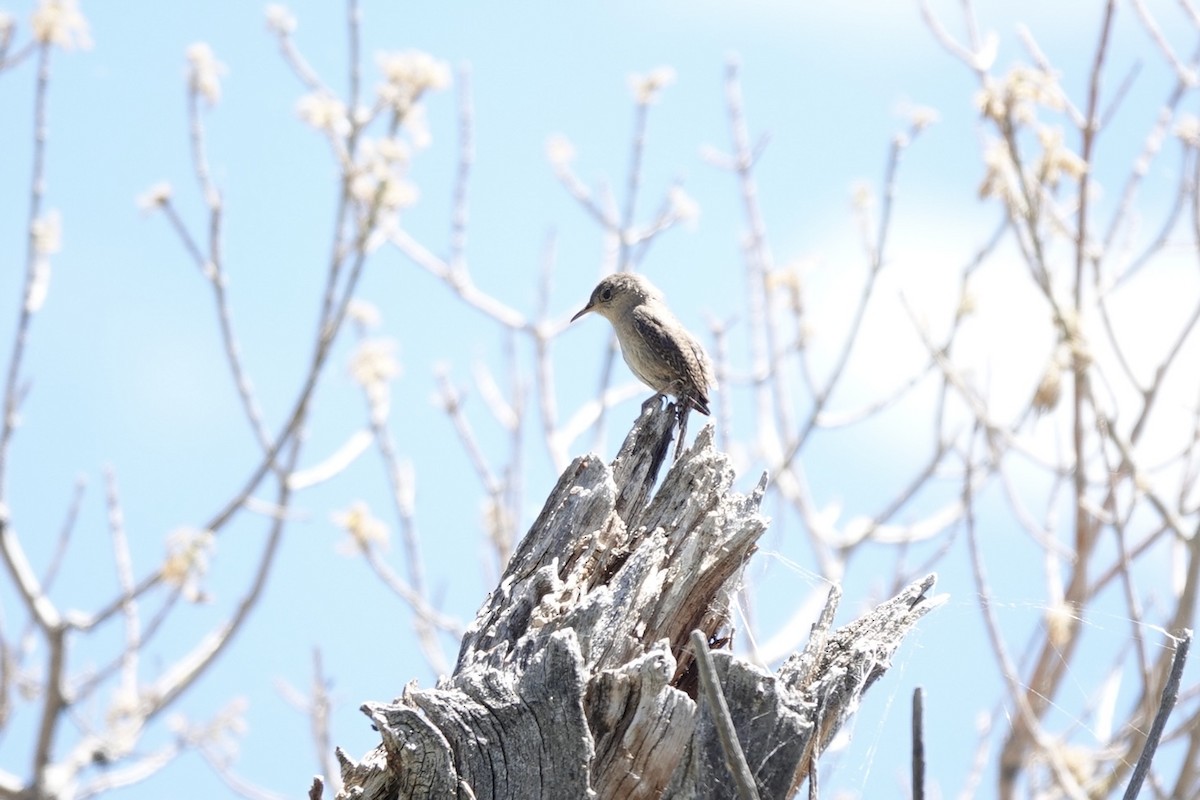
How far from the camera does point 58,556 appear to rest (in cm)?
754

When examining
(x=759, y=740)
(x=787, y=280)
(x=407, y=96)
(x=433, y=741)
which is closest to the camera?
(x=759, y=740)

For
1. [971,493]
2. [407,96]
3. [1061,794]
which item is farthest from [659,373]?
[1061,794]

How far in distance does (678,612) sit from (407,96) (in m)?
4.67

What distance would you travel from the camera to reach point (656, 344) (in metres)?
5.62

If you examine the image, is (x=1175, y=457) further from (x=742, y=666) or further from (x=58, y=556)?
(x=58, y=556)

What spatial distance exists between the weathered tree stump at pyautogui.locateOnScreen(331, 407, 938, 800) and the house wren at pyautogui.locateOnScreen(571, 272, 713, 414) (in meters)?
1.28

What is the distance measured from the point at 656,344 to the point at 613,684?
283 cm

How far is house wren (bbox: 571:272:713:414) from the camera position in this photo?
528 cm

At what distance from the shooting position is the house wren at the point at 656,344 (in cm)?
528

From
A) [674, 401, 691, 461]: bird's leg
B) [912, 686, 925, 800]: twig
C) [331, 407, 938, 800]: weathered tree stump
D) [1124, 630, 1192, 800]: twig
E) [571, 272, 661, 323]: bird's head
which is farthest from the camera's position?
[571, 272, 661, 323]: bird's head

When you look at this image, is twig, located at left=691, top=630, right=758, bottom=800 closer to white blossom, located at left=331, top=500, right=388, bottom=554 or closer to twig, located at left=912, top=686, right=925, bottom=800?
twig, located at left=912, top=686, right=925, bottom=800

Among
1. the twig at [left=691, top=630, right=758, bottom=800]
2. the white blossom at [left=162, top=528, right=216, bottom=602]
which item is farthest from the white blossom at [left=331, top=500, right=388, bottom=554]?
the twig at [left=691, top=630, right=758, bottom=800]

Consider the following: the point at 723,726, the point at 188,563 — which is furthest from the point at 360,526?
the point at 723,726

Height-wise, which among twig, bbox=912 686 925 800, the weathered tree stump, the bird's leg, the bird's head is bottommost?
twig, bbox=912 686 925 800
